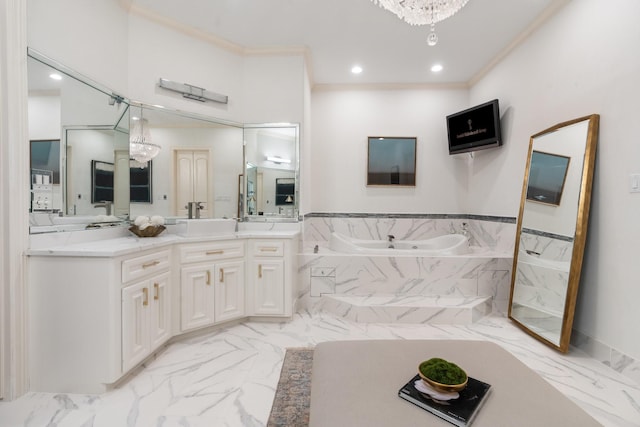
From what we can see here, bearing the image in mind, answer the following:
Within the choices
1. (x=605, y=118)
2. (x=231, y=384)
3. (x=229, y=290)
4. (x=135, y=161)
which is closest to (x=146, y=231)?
Result: (x=135, y=161)

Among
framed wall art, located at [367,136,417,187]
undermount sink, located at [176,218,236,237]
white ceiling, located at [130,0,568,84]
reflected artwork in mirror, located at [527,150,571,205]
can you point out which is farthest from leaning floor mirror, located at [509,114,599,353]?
undermount sink, located at [176,218,236,237]

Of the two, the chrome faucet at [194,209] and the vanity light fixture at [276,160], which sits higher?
the vanity light fixture at [276,160]

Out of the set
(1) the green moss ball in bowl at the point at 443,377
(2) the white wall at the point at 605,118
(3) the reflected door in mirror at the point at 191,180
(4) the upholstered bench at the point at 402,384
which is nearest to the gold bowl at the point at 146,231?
(3) the reflected door in mirror at the point at 191,180

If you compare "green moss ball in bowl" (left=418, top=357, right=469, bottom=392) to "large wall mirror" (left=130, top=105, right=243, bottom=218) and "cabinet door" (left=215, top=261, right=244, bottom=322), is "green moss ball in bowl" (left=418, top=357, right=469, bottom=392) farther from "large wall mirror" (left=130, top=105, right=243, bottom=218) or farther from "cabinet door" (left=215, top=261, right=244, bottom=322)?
"large wall mirror" (left=130, top=105, right=243, bottom=218)

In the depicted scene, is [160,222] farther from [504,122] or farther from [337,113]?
[504,122]

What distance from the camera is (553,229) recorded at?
258 cm

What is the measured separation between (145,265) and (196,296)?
60 cm

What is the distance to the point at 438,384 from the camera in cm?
98

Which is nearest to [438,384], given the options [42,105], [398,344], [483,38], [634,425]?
[398,344]

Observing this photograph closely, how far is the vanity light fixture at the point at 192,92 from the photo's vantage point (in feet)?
9.58

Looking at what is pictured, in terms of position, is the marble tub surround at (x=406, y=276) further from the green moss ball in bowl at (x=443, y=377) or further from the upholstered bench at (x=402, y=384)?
the green moss ball in bowl at (x=443, y=377)

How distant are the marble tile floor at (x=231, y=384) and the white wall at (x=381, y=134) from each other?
209 centimetres

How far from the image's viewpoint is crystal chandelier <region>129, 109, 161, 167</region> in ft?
9.18

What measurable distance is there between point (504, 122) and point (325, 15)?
2402mm
